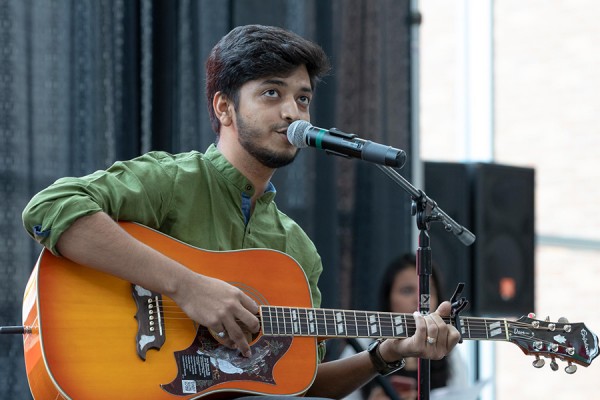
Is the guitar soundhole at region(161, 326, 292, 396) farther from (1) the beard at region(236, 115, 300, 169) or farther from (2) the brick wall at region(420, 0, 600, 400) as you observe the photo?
(2) the brick wall at region(420, 0, 600, 400)

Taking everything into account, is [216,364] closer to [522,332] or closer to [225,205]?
[225,205]

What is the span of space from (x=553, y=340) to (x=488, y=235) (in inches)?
103

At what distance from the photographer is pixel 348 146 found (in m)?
2.39

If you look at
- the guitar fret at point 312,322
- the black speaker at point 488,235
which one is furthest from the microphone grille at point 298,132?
the black speaker at point 488,235

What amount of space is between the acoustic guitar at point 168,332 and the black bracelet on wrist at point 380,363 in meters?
0.14

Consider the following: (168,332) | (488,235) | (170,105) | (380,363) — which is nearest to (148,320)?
(168,332)

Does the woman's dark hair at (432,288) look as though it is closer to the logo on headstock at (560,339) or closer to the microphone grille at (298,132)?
the logo on headstock at (560,339)

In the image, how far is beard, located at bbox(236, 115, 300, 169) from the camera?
2.72m

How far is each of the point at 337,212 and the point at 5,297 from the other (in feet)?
6.10

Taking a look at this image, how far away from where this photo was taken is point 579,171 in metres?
8.12

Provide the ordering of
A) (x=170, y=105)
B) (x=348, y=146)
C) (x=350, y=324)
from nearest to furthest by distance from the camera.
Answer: (x=348, y=146) → (x=350, y=324) → (x=170, y=105)

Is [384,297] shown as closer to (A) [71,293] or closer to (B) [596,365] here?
(A) [71,293]

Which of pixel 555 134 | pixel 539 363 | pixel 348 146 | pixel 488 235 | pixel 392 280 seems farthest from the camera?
pixel 555 134

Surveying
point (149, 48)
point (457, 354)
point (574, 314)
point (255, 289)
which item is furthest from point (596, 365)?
point (255, 289)
